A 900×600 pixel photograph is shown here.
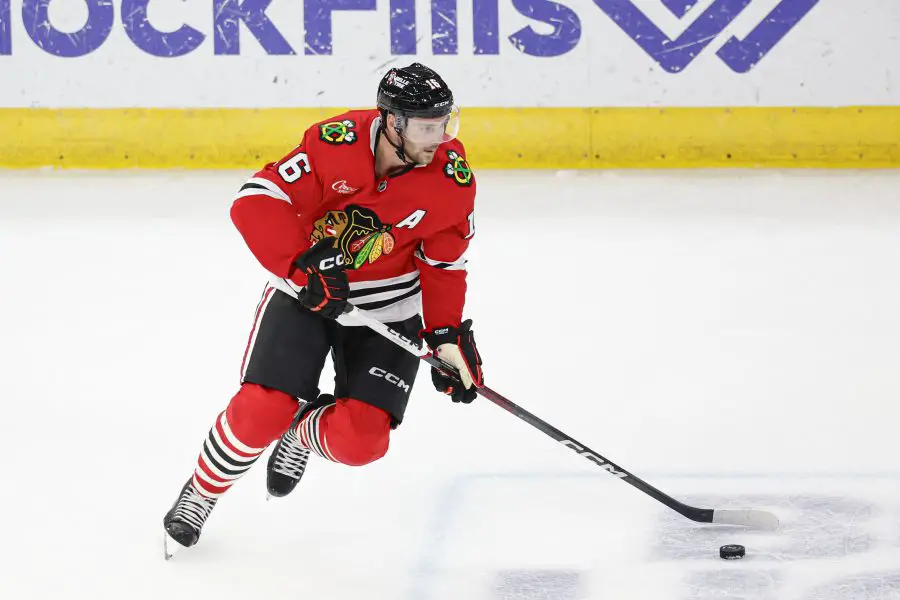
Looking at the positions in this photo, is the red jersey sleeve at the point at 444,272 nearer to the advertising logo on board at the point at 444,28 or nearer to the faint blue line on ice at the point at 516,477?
the faint blue line on ice at the point at 516,477

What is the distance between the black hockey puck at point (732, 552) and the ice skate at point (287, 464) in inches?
35.8

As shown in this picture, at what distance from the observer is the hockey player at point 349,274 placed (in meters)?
2.59

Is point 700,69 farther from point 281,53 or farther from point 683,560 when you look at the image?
point 683,560

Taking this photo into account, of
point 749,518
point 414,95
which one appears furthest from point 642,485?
point 414,95

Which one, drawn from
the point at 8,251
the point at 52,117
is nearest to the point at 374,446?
the point at 8,251

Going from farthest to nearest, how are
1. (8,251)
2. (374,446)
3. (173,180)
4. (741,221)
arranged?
(173,180) → (741,221) → (8,251) → (374,446)

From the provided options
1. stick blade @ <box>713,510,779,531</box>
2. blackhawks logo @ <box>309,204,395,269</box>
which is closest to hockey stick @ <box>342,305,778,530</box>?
→ stick blade @ <box>713,510,779,531</box>

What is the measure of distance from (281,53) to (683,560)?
3.94m

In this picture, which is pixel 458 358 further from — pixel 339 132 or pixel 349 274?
pixel 339 132

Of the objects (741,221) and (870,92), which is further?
(870,92)

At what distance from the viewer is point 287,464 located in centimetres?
289

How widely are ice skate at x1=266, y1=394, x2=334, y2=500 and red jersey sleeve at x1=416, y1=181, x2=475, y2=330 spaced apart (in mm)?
312

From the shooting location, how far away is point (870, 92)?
6.02 metres

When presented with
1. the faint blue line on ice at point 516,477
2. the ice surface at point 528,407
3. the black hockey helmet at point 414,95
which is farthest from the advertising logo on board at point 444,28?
the black hockey helmet at point 414,95
